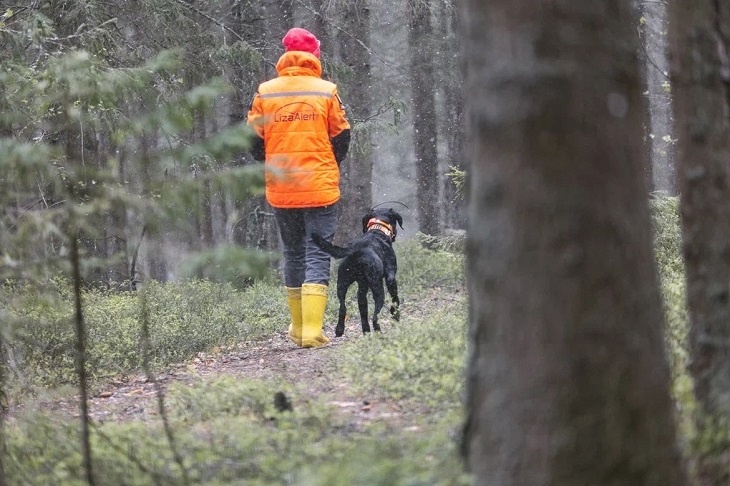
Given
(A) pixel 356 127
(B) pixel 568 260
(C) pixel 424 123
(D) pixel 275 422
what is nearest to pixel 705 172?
(B) pixel 568 260

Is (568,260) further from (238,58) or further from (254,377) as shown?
(238,58)

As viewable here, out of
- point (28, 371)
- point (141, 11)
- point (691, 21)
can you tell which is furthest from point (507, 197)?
point (141, 11)

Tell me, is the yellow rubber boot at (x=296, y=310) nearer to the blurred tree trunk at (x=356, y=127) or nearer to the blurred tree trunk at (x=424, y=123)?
the blurred tree trunk at (x=356, y=127)

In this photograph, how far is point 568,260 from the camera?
2.86 metres

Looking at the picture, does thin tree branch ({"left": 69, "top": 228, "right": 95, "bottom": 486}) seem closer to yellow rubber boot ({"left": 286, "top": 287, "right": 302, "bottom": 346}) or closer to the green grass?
the green grass

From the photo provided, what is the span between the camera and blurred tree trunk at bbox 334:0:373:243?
1794 centimetres

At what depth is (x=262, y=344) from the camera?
10.2 m

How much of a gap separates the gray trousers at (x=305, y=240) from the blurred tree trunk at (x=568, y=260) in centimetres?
603

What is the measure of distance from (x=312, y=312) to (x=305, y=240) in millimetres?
751

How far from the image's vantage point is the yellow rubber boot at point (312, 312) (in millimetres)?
8930

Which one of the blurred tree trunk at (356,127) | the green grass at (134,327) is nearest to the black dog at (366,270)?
the green grass at (134,327)

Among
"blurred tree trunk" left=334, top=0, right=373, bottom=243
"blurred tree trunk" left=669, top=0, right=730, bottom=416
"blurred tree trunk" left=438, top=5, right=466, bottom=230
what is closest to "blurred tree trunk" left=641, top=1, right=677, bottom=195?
"blurred tree trunk" left=669, top=0, right=730, bottom=416

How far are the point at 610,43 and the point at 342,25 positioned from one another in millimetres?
16464

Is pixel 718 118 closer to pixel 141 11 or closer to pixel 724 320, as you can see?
pixel 724 320
